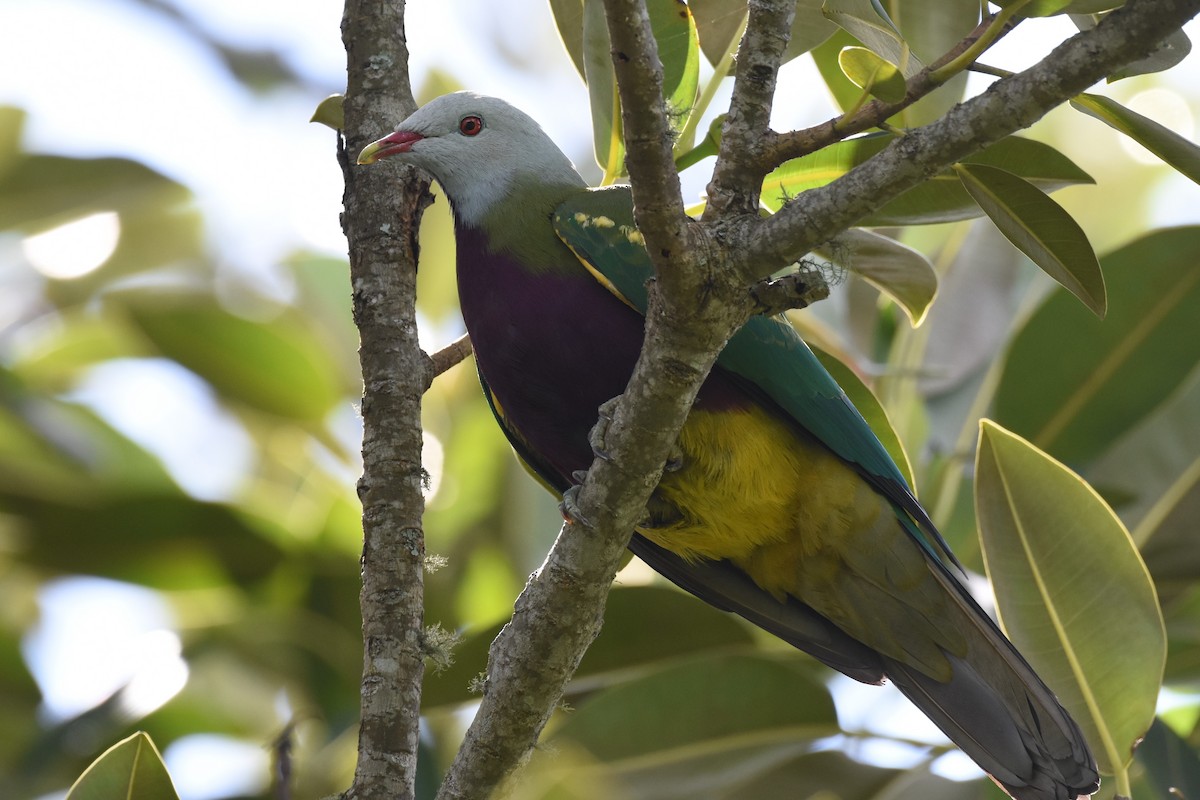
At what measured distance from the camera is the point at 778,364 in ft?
8.38

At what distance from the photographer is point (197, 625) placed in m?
3.62

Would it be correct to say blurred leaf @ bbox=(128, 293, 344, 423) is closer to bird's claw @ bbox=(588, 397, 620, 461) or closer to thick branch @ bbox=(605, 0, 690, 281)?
bird's claw @ bbox=(588, 397, 620, 461)

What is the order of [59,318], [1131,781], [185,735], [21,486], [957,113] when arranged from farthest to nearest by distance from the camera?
[59,318], [185,735], [21,486], [1131,781], [957,113]

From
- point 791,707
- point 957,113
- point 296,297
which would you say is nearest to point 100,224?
point 296,297

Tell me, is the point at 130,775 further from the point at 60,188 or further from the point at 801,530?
the point at 60,188

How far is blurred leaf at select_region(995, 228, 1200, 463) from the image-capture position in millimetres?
3180

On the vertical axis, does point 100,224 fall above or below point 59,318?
above

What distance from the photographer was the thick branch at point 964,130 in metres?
1.51

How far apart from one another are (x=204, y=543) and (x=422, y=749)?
942 millimetres

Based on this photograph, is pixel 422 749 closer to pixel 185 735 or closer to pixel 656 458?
pixel 185 735

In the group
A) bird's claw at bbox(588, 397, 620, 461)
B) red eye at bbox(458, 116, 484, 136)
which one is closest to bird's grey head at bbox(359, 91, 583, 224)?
red eye at bbox(458, 116, 484, 136)

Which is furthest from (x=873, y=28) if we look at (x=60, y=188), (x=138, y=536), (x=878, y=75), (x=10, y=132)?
(x=10, y=132)

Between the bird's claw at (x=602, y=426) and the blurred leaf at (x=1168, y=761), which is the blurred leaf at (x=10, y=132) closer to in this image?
the bird's claw at (x=602, y=426)

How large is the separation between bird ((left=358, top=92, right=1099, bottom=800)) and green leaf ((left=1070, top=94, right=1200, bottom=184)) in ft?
2.72
